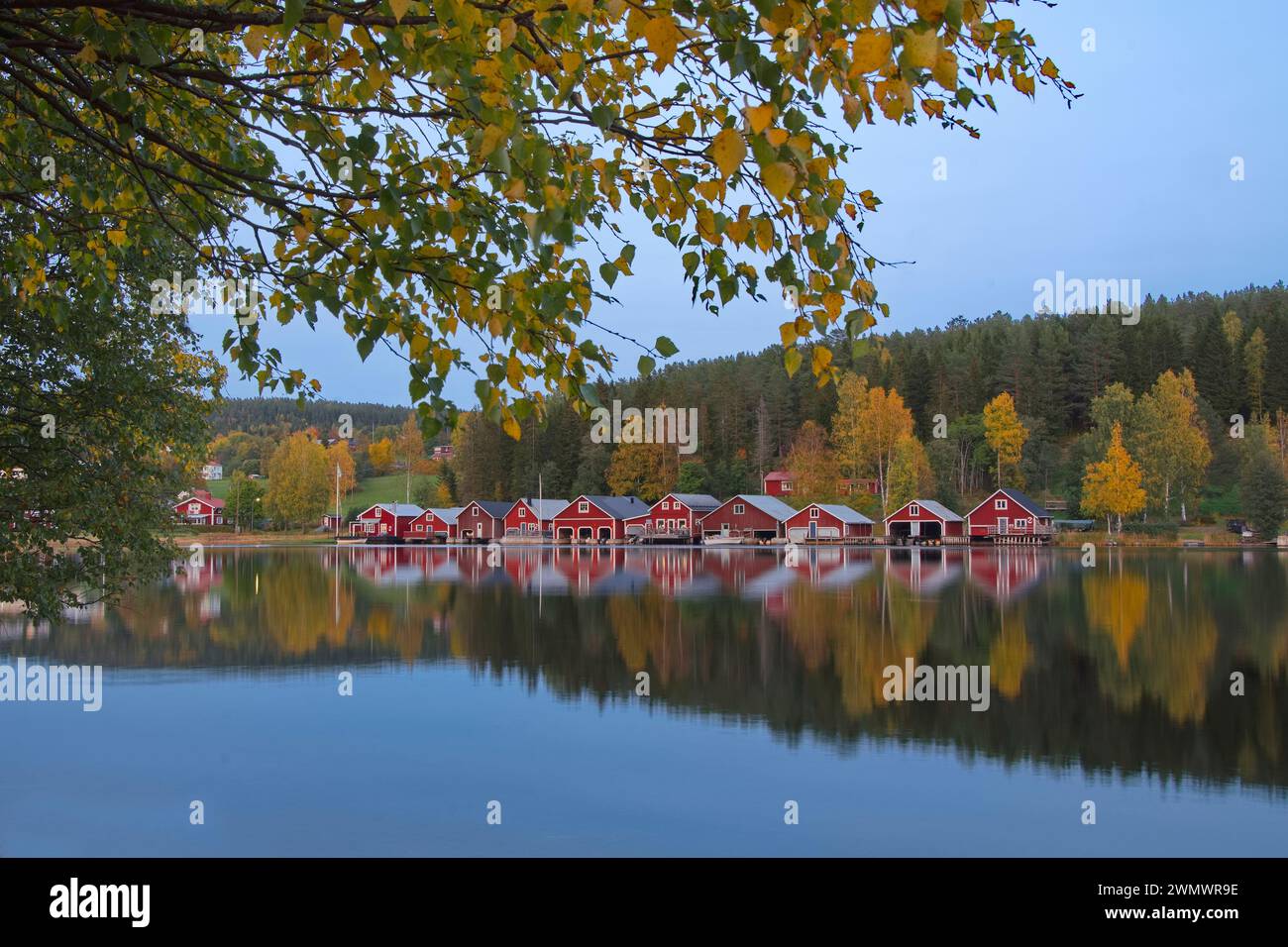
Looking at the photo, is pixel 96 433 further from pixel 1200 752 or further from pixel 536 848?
pixel 1200 752

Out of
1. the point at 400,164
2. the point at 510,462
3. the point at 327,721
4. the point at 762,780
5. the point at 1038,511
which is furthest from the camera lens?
the point at 510,462

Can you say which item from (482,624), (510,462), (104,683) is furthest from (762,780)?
(510,462)

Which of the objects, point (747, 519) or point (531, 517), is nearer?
point (747, 519)

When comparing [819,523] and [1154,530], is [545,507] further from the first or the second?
[1154,530]

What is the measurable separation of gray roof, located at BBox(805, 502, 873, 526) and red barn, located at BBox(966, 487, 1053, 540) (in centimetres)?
802

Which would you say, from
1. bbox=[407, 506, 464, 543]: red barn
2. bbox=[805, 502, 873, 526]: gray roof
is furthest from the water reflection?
bbox=[407, 506, 464, 543]: red barn

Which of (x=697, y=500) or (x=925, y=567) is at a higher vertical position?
(x=697, y=500)

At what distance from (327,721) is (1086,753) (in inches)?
391

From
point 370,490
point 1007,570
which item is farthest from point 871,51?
point 370,490

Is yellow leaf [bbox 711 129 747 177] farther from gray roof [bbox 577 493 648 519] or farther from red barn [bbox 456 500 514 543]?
red barn [bbox 456 500 514 543]

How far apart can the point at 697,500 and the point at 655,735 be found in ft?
230

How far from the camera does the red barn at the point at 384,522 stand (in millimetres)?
93312

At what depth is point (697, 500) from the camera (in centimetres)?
8331
